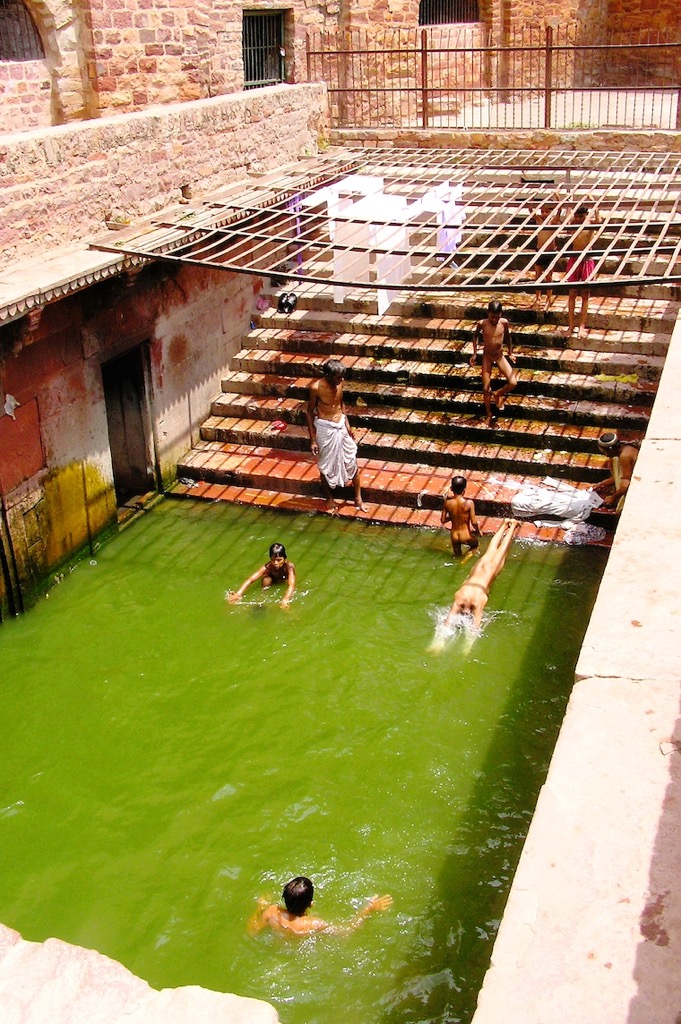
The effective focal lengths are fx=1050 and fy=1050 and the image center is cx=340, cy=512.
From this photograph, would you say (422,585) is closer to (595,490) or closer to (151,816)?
(595,490)

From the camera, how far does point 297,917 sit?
19.1 ft

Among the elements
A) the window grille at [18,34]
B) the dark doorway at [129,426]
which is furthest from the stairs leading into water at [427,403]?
the window grille at [18,34]

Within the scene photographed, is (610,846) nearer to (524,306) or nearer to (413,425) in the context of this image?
(413,425)

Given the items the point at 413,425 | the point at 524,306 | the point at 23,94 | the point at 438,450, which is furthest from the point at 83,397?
the point at 524,306

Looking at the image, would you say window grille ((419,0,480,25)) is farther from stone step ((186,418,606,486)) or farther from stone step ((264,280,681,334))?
stone step ((186,418,606,486))

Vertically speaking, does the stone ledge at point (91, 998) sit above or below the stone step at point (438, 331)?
above

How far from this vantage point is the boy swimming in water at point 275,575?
895cm

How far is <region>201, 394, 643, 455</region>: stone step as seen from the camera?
35.4 feet

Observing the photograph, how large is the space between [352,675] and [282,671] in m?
0.55

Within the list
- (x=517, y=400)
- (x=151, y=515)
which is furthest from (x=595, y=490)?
(x=151, y=515)

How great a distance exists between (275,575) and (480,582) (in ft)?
5.84

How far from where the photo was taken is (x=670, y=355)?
8.87 m

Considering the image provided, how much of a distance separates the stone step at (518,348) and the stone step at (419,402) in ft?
1.51

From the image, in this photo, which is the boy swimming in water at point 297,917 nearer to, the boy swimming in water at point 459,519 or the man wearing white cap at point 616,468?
the boy swimming in water at point 459,519
